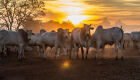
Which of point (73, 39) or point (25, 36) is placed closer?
point (25, 36)

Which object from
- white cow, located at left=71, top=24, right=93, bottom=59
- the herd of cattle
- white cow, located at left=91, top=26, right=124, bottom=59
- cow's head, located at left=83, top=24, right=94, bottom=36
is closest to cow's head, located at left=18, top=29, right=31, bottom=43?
the herd of cattle

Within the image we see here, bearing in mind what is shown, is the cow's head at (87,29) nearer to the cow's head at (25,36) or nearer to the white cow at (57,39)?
the white cow at (57,39)

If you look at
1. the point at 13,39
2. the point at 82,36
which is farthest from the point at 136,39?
the point at 13,39

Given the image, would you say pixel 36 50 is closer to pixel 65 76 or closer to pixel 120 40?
pixel 120 40

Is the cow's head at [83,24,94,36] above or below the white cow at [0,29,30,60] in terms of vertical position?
above

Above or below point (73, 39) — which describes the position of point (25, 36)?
above

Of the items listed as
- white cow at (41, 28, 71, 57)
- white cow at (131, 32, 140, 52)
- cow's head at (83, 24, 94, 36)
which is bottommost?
white cow at (131, 32, 140, 52)

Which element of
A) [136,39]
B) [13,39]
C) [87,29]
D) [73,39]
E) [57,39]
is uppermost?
[87,29]

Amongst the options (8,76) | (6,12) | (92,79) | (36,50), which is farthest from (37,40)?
(6,12)

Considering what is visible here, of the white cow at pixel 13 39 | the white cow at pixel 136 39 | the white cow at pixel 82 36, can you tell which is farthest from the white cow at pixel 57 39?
the white cow at pixel 136 39

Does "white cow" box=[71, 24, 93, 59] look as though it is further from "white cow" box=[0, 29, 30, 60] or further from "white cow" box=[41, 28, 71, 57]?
"white cow" box=[0, 29, 30, 60]

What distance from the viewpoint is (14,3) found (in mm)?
35688

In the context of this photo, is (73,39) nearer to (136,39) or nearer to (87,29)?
(87,29)

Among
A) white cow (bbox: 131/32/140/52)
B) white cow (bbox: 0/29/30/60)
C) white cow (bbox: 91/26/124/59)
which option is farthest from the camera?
white cow (bbox: 131/32/140/52)
